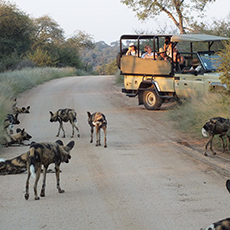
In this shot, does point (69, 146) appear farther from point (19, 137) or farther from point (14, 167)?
point (19, 137)

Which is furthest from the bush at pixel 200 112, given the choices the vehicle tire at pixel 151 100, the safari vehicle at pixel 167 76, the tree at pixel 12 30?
the tree at pixel 12 30

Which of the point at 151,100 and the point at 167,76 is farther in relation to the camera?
the point at 151,100

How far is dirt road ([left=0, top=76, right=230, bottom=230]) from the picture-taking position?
491cm

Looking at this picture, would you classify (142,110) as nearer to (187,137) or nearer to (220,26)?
(187,137)

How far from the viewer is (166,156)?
8234 millimetres

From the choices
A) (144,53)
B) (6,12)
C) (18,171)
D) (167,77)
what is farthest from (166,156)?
(6,12)

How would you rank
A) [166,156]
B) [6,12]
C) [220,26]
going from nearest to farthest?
[166,156] < [220,26] < [6,12]

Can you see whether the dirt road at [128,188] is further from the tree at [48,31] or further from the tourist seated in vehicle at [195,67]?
the tree at [48,31]

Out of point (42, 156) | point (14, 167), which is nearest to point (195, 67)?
point (14, 167)

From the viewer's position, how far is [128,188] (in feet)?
20.2

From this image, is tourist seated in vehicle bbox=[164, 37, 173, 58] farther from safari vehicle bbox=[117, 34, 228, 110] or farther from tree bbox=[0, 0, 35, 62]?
tree bbox=[0, 0, 35, 62]

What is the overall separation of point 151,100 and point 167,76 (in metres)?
1.24

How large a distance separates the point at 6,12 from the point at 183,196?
106 feet

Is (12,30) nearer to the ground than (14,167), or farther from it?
farther from it
